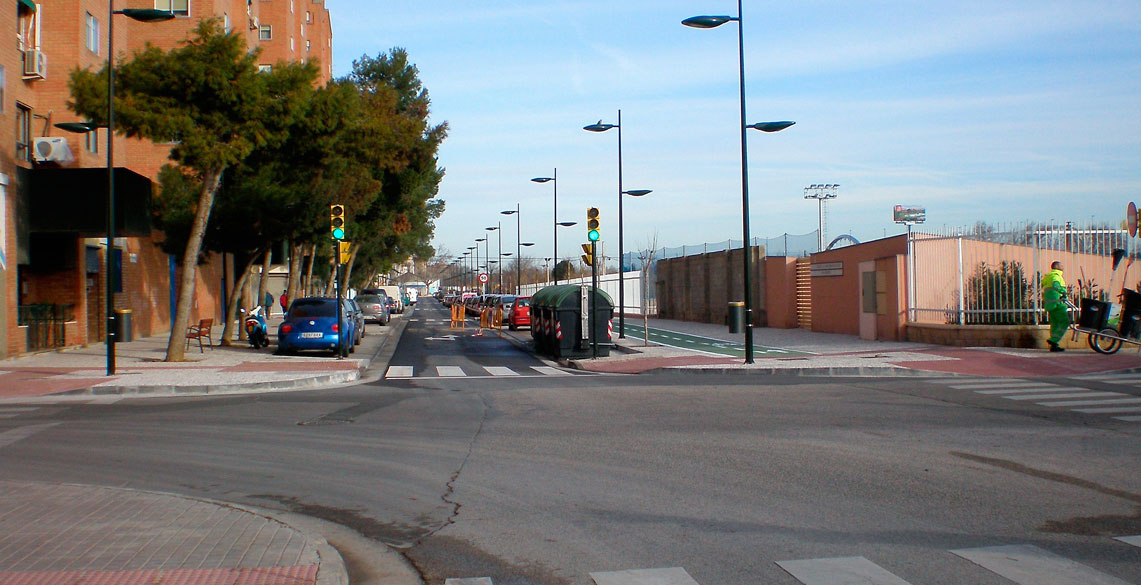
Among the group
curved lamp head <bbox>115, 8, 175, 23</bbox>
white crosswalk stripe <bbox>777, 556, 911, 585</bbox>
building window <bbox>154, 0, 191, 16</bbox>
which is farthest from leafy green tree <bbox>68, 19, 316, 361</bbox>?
building window <bbox>154, 0, 191, 16</bbox>

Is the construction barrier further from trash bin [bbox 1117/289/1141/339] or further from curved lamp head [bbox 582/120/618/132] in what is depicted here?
trash bin [bbox 1117/289/1141/339]

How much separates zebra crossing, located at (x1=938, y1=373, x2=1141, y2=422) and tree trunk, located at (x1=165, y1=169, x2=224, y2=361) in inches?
613

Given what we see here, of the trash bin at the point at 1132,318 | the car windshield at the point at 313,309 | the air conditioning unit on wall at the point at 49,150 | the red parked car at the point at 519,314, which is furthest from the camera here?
the red parked car at the point at 519,314

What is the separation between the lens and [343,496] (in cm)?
789

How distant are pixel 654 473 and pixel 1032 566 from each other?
3604mm

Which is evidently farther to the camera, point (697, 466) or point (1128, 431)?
point (1128, 431)

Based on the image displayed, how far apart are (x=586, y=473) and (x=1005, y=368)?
12496mm

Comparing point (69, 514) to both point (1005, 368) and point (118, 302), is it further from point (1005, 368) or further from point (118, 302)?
point (118, 302)

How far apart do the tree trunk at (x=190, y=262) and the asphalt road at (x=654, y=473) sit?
7039 mm

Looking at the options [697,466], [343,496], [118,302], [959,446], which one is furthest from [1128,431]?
[118,302]

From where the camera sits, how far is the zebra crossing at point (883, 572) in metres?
5.32

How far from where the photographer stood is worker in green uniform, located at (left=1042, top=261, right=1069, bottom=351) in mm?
19500

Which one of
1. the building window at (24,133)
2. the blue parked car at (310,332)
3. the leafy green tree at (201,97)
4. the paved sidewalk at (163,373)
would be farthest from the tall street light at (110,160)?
the building window at (24,133)

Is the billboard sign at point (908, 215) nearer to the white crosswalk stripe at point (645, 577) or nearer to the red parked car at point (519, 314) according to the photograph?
the red parked car at point (519, 314)
